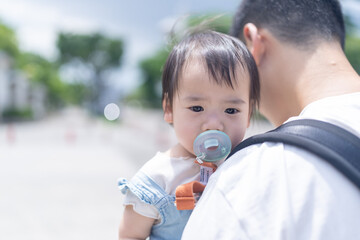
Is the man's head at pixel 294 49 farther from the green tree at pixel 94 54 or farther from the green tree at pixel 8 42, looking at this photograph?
the green tree at pixel 94 54

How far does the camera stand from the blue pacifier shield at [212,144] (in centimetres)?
105

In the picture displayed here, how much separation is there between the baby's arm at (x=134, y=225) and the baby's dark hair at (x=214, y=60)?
16.0 inches

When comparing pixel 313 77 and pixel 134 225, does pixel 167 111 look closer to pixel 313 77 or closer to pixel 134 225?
pixel 134 225

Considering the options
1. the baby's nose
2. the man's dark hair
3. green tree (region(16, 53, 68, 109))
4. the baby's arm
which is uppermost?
the man's dark hair

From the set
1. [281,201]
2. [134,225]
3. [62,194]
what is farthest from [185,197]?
[62,194]

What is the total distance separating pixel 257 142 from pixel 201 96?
0.27m

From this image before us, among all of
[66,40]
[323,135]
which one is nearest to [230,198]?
[323,135]

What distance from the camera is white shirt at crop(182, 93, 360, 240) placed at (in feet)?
2.52

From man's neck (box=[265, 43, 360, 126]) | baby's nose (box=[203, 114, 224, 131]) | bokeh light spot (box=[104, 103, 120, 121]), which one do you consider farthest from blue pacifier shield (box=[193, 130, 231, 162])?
bokeh light spot (box=[104, 103, 120, 121])

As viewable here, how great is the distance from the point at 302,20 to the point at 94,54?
3950 cm

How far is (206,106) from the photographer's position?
3.66 ft

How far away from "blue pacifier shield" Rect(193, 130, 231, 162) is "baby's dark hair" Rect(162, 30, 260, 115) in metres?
0.18

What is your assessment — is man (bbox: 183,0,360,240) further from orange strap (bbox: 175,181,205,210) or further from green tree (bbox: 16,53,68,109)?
green tree (bbox: 16,53,68,109)

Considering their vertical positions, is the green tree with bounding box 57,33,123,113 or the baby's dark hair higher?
the baby's dark hair
